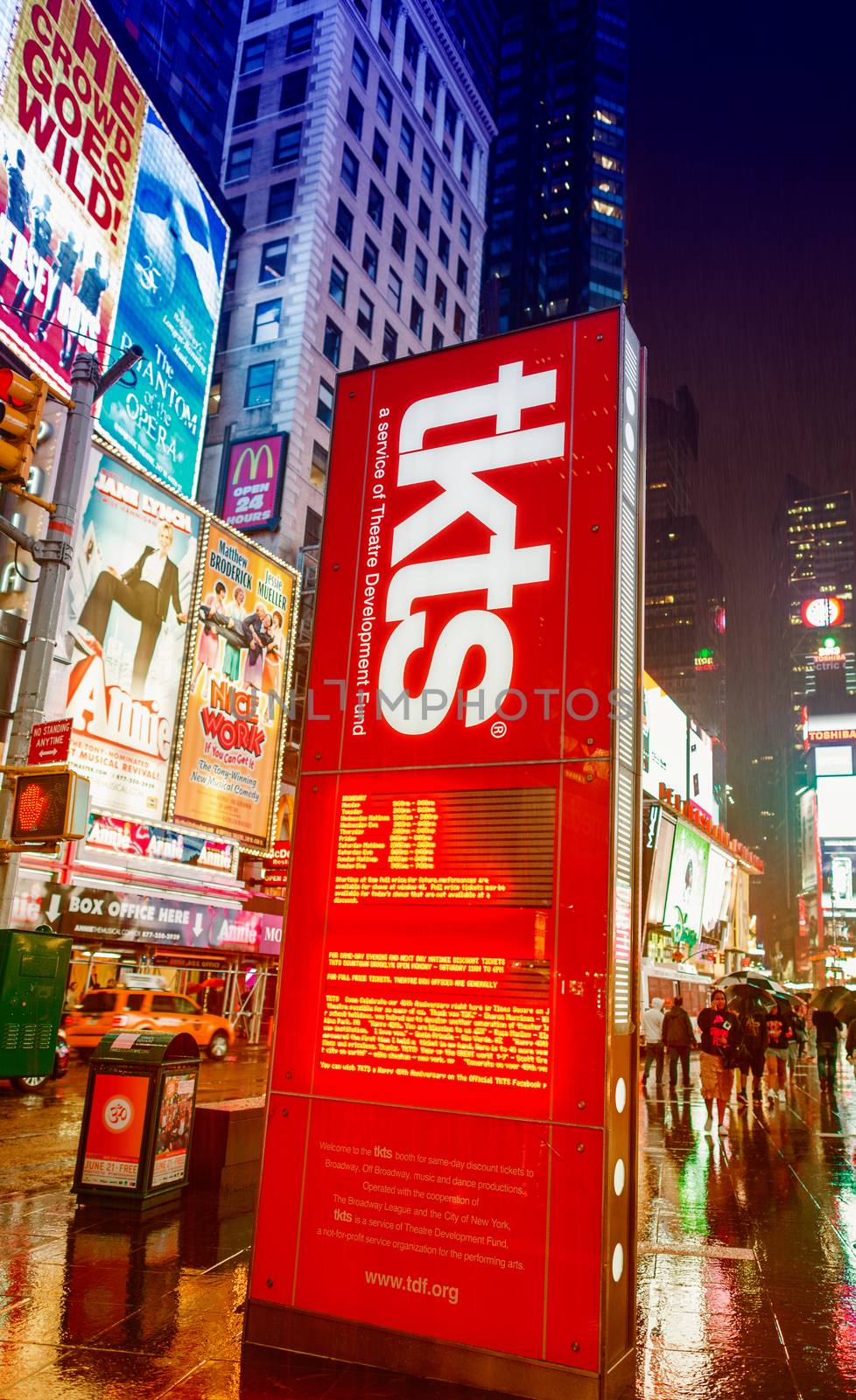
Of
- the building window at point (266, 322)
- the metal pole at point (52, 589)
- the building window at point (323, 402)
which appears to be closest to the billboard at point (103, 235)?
the building window at point (266, 322)

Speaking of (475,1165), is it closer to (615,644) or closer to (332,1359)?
(332,1359)

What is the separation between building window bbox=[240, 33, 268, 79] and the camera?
50094 millimetres

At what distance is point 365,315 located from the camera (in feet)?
162

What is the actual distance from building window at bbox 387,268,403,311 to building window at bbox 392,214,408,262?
1390 millimetres

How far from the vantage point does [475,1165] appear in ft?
17.0

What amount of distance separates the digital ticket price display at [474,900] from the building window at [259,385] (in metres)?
39.4

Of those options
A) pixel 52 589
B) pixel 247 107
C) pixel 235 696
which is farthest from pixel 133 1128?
pixel 247 107

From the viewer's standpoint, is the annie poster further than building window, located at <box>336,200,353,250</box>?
No

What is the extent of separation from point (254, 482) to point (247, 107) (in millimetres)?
21728

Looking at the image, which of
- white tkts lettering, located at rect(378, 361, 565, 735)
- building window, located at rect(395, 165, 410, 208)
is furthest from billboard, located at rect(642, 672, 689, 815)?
A: white tkts lettering, located at rect(378, 361, 565, 735)

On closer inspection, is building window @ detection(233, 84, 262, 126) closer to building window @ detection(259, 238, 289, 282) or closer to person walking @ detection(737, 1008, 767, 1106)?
building window @ detection(259, 238, 289, 282)

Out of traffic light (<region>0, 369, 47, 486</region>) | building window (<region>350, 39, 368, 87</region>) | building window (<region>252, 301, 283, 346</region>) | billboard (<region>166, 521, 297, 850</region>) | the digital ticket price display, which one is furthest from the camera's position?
building window (<region>350, 39, 368, 87</region>)

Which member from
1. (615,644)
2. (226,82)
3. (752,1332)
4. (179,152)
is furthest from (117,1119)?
(226,82)

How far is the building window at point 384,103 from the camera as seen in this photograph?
51781 millimetres
